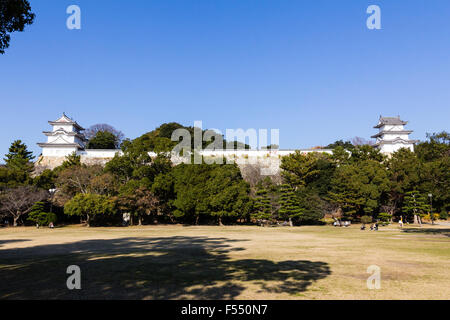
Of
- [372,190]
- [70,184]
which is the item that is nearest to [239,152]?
[372,190]

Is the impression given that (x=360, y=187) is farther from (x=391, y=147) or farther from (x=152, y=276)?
(x=152, y=276)

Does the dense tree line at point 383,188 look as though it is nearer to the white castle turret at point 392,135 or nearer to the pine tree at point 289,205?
the pine tree at point 289,205

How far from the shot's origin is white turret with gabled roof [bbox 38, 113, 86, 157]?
50.8m

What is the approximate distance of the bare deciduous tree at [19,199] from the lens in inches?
1200

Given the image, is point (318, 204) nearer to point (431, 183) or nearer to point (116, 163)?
point (431, 183)

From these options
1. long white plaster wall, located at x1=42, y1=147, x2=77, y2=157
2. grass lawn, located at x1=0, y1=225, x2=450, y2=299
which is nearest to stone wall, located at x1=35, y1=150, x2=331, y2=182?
long white plaster wall, located at x1=42, y1=147, x2=77, y2=157

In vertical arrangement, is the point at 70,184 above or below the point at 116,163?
below

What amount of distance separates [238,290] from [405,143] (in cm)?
5887

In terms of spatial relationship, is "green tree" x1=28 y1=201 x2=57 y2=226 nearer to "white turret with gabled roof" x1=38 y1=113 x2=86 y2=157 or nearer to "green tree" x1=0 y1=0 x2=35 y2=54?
"white turret with gabled roof" x1=38 y1=113 x2=86 y2=157

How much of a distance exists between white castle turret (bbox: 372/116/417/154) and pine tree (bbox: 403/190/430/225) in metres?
22.8

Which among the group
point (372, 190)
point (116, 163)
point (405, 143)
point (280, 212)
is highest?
point (405, 143)

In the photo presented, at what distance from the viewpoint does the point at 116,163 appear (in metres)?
34.4
